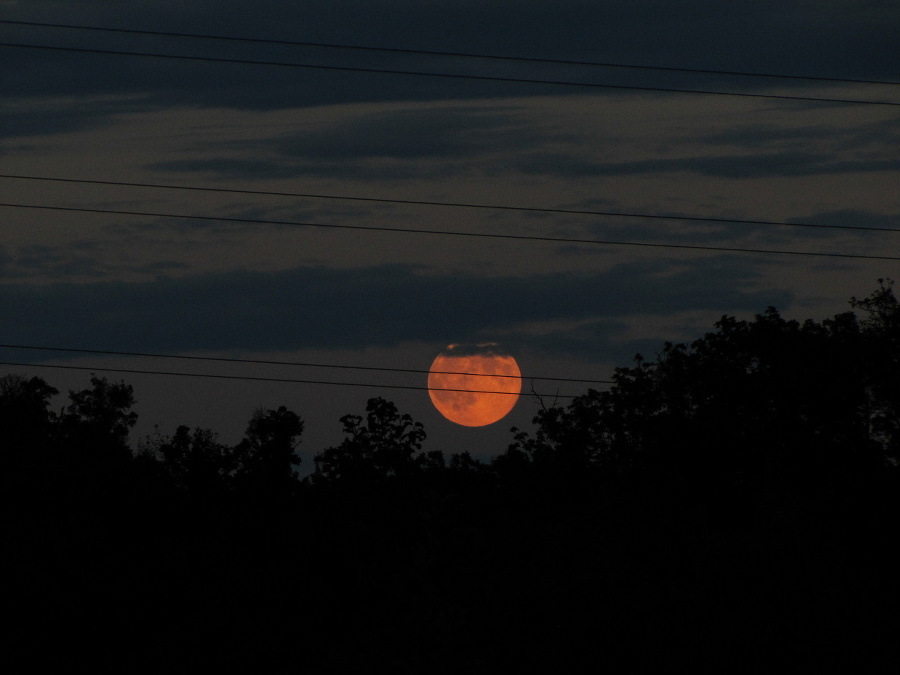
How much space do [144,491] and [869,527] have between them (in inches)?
1010

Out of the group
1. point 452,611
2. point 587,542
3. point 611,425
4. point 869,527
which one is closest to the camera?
point 452,611

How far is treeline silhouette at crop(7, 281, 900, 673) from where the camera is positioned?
2652 cm

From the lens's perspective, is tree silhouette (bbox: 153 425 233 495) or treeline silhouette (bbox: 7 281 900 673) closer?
treeline silhouette (bbox: 7 281 900 673)

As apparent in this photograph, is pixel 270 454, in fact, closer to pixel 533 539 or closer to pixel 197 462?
pixel 197 462

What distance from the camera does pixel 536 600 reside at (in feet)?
93.5

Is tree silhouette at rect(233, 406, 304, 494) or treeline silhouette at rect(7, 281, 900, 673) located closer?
treeline silhouette at rect(7, 281, 900, 673)

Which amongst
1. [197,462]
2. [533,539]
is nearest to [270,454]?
[197,462]

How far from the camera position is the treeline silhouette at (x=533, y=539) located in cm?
2652

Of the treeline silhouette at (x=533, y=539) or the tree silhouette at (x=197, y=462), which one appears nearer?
the treeline silhouette at (x=533, y=539)

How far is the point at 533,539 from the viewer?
3331 centimetres

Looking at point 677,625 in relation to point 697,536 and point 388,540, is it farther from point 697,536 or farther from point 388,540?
point 388,540

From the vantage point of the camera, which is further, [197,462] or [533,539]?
[197,462]

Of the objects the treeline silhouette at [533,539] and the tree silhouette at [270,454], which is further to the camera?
the tree silhouette at [270,454]

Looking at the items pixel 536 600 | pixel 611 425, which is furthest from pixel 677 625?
pixel 611 425
